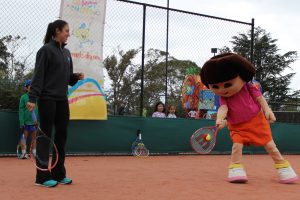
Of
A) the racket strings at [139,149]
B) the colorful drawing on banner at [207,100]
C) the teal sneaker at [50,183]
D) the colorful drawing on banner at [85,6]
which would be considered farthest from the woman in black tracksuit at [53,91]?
the colorful drawing on banner at [207,100]

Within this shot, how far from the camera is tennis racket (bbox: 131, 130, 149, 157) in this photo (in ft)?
31.3

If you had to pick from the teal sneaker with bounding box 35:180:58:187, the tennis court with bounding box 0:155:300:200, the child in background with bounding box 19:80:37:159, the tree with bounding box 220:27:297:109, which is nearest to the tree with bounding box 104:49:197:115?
the child in background with bounding box 19:80:37:159

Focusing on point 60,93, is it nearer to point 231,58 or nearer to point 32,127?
point 231,58

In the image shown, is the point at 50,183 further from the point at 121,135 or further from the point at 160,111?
the point at 160,111

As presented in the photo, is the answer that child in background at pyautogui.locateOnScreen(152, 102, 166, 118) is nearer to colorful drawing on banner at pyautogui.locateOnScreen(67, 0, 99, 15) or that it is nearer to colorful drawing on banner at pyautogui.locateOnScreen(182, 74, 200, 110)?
colorful drawing on banner at pyautogui.locateOnScreen(182, 74, 200, 110)

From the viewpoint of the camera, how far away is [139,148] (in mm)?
9547

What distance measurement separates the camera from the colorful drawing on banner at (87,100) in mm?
8906

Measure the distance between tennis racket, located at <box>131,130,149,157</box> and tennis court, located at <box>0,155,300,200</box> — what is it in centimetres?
169

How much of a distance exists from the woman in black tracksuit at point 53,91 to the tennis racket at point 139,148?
14.3 ft

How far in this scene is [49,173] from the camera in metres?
5.08

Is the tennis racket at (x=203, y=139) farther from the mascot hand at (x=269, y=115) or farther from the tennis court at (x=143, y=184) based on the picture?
the mascot hand at (x=269, y=115)

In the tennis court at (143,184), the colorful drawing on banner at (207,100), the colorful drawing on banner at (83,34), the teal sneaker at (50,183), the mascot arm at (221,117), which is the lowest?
the tennis court at (143,184)

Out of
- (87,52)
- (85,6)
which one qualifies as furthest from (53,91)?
(85,6)

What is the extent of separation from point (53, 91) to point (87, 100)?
3.97 meters
